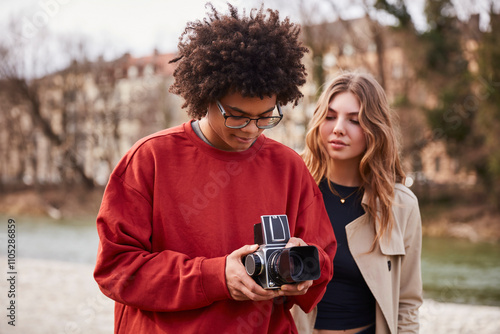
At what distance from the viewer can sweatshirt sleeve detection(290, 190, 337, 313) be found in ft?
6.70

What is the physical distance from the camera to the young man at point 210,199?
5.96 feet

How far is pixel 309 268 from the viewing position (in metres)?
1.78

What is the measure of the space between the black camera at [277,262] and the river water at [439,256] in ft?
37.6

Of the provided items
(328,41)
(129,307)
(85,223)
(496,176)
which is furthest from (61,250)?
(129,307)

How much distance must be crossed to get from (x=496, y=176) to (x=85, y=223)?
20532 millimetres

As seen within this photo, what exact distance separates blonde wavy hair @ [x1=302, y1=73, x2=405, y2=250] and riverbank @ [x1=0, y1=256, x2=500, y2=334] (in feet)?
17.2

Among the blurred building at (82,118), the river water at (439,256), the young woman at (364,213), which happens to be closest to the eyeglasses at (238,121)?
the young woman at (364,213)

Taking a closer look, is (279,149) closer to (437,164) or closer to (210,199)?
(210,199)

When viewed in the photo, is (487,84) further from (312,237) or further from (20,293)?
(312,237)

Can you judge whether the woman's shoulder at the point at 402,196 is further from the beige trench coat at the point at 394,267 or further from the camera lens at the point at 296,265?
the camera lens at the point at 296,265

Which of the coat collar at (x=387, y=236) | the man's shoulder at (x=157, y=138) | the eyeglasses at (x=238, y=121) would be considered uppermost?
the eyeglasses at (x=238, y=121)

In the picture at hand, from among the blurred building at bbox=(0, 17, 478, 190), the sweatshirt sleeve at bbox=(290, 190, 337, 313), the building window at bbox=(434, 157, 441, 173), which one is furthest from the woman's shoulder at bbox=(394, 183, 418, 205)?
the blurred building at bbox=(0, 17, 478, 190)

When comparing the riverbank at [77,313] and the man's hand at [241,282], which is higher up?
the man's hand at [241,282]

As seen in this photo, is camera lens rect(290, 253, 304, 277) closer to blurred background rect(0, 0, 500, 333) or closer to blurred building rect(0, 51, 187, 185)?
blurred background rect(0, 0, 500, 333)
